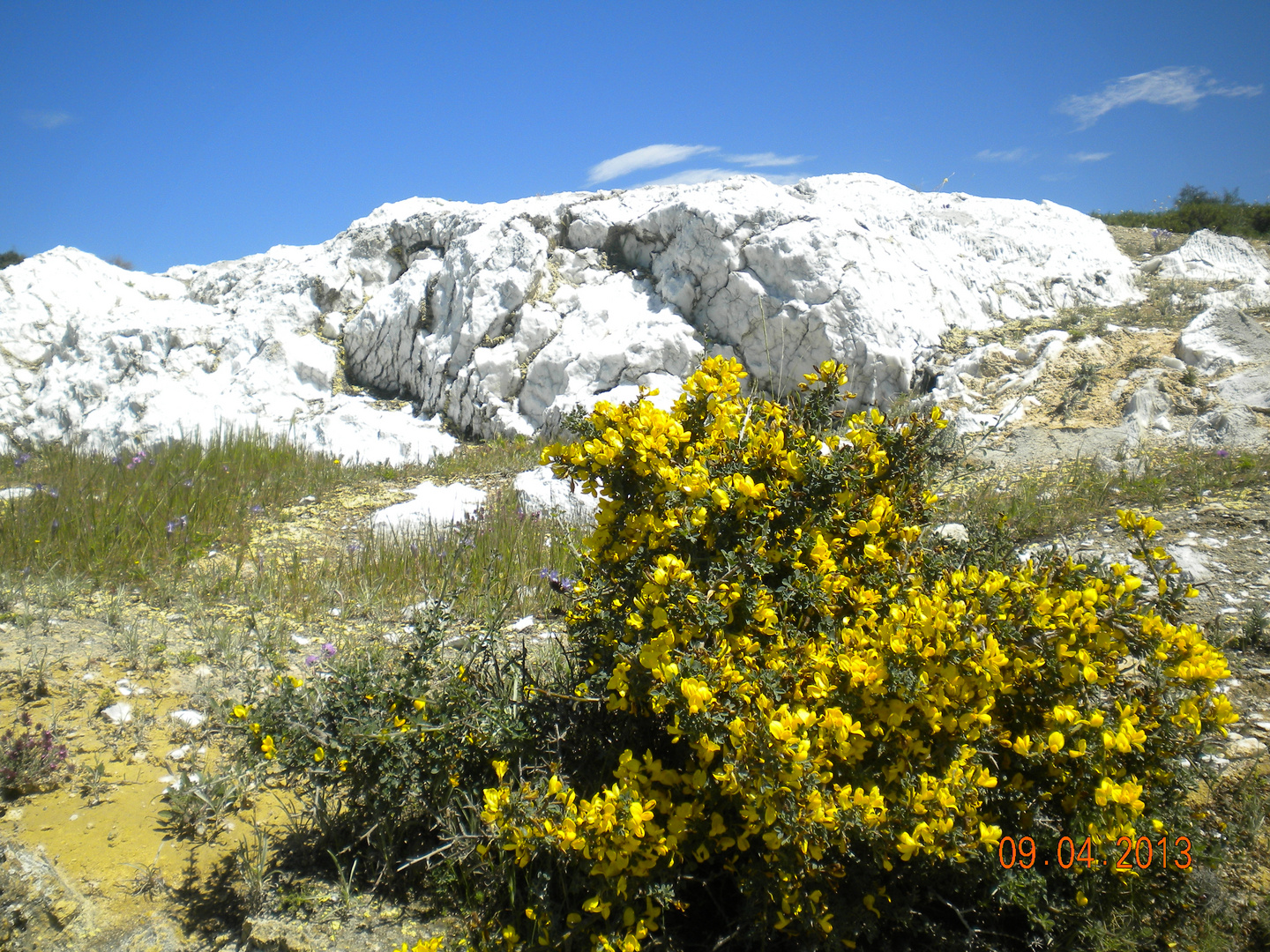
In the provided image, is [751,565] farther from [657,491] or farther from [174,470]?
[174,470]

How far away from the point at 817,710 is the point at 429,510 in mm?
4590

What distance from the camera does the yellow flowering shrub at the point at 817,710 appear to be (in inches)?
63.6

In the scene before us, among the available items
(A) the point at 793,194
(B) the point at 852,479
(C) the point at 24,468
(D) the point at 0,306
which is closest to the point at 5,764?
(B) the point at 852,479

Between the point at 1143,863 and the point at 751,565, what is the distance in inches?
47.5

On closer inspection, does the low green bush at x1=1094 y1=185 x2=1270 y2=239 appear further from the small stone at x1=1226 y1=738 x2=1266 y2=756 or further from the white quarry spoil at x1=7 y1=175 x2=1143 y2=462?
the small stone at x1=1226 y1=738 x2=1266 y2=756

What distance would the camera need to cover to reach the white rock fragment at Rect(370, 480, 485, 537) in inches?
219

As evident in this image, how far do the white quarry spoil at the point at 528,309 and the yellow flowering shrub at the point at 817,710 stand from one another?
6.32m

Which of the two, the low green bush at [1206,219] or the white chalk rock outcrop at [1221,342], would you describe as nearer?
the white chalk rock outcrop at [1221,342]

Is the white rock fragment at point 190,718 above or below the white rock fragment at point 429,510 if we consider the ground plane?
below

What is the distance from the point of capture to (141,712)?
298cm

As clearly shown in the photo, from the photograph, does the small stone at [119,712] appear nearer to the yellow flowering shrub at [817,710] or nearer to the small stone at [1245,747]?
the yellow flowering shrub at [817,710]

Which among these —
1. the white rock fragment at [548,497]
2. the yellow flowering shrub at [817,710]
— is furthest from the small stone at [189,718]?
the white rock fragment at [548,497]
